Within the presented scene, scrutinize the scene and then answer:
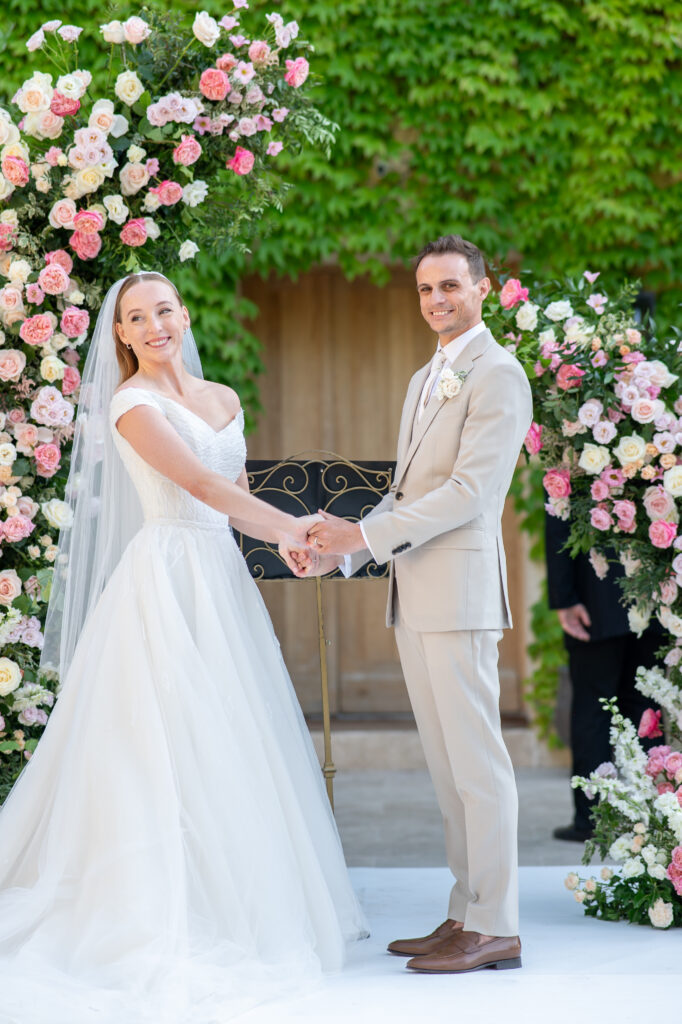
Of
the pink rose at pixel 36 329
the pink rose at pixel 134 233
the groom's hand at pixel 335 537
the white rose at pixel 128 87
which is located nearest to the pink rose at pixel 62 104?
the white rose at pixel 128 87

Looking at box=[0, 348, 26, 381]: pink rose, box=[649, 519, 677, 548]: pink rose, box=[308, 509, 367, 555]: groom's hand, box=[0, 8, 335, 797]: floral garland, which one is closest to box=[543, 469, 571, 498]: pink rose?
box=[649, 519, 677, 548]: pink rose

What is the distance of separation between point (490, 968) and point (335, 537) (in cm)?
121

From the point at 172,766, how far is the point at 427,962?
83 centimetres

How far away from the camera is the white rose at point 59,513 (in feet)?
11.9

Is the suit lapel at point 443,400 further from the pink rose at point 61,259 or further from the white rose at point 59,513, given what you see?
the pink rose at point 61,259

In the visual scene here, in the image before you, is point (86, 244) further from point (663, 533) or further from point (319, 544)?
point (663, 533)

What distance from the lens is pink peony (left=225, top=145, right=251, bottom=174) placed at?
3.79 metres

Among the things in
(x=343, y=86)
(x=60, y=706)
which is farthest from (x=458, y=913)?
(x=343, y=86)

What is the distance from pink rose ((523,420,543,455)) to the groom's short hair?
28.4 inches

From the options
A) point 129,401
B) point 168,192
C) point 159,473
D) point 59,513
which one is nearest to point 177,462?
point 159,473

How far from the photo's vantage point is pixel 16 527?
12.0 ft

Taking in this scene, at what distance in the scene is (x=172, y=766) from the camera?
116 inches

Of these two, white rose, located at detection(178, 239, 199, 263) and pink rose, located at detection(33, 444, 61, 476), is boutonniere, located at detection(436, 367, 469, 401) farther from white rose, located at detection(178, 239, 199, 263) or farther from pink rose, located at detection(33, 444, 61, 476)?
pink rose, located at detection(33, 444, 61, 476)

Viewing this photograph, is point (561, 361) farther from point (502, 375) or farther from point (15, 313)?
point (15, 313)
